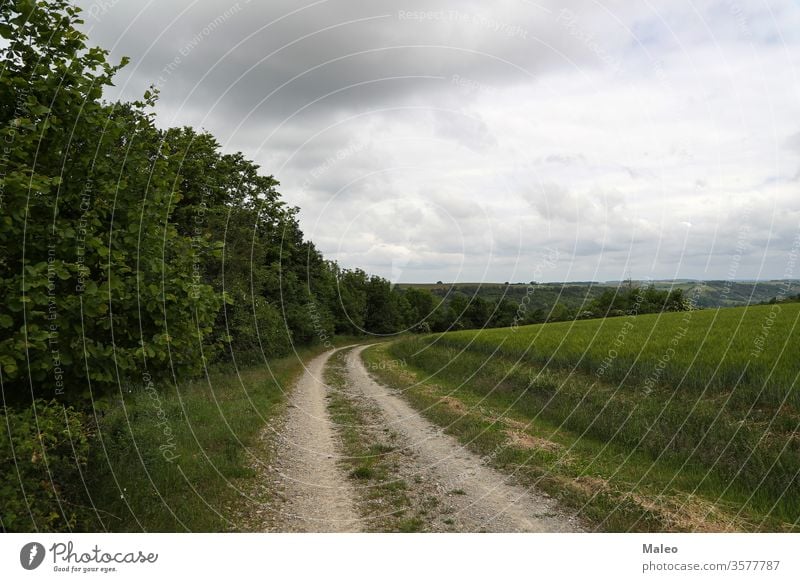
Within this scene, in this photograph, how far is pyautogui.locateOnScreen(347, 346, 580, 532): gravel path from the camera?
345 inches

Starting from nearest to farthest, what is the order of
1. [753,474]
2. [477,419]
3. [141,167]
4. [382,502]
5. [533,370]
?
→ 1. [141,167]
2. [382,502]
3. [753,474]
4. [477,419]
5. [533,370]

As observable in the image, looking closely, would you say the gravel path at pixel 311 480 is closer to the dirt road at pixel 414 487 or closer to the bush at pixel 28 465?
the dirt road at pixel 414 487

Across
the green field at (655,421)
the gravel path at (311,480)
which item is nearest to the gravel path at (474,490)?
the green field at (655,421)

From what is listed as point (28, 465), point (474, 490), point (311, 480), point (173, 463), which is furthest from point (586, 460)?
point (28, 465)

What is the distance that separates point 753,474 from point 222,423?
14.0 metres

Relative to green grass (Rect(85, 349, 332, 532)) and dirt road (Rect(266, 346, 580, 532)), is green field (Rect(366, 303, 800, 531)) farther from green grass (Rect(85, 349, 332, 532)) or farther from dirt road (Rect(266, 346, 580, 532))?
green grass (Rect(85, 349, 332, 532))

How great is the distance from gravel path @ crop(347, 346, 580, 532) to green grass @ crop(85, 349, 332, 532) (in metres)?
4.08

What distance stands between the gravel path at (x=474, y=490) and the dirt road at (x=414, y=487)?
0.06 ft

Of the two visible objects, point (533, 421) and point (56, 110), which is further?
point (533, 421)

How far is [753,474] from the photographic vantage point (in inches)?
407

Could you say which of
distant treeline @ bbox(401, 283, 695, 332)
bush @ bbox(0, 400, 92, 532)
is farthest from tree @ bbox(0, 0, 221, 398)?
distant treeline @ bbox(401, 283, 695, 332)

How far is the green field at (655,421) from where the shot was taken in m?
9.54

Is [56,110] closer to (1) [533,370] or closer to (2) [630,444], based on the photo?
(2) [630,444]

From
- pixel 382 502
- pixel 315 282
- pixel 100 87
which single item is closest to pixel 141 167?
pixel 100 87
